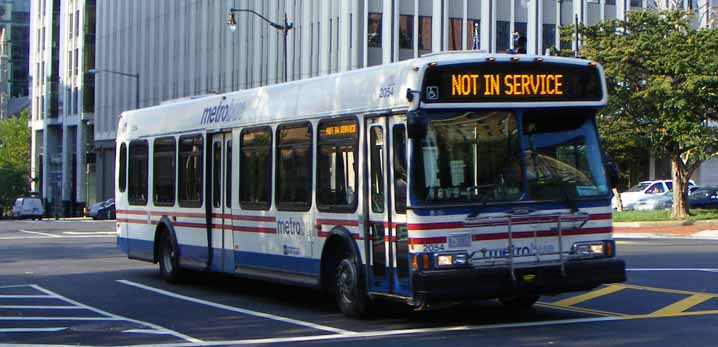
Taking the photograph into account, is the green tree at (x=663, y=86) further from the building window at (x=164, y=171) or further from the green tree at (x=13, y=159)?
the green tree at (x=13, y=159)

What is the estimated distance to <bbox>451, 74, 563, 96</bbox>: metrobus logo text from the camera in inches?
466

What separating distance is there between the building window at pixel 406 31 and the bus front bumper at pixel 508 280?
143ft

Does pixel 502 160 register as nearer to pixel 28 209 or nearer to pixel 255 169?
pixel 255 169

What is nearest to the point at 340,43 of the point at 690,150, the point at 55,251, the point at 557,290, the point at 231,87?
the point at 231,87

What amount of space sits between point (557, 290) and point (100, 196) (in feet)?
251

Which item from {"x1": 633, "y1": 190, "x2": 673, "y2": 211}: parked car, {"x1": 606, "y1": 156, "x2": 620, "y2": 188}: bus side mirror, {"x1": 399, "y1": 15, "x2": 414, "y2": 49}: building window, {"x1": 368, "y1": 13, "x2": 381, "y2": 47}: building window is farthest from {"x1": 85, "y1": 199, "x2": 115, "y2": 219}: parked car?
{"x1": 606, "y1": 156, "x2": 620, "y2": 188}: bus side mirror

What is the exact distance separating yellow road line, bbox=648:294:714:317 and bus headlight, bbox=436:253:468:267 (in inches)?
115

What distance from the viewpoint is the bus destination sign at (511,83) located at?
11758 millimetres

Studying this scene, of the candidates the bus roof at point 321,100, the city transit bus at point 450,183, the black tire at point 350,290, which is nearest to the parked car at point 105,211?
the bus roof at point 321,100

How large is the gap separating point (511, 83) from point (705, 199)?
40772mm

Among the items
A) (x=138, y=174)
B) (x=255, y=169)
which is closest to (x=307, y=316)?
(x=255, y=169)

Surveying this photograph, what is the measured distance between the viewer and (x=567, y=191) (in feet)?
39.7

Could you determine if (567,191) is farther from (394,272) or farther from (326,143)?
(326,143)

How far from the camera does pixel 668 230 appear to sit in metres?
36.2
